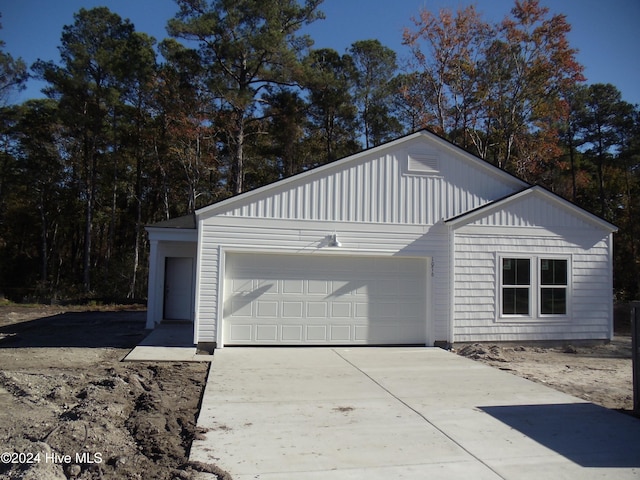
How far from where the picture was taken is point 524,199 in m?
11.5

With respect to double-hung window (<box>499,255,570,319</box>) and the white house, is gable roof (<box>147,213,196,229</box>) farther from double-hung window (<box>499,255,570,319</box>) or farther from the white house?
double-hung window (<box>499,255,570,319</box>)

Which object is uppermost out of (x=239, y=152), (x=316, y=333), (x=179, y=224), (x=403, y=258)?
(x=239, y=152)

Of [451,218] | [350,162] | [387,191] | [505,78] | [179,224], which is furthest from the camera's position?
[505,78]

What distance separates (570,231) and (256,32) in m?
18.6

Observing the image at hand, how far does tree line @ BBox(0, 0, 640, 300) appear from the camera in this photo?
2406cm

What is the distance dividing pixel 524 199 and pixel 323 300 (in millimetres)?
5259

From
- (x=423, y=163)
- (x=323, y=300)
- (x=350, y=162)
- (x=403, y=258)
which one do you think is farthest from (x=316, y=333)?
(x=423, y=163)

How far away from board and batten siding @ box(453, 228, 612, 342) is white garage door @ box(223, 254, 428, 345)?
38.5 inches

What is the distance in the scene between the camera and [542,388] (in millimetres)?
7477

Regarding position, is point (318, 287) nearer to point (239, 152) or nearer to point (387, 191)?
point (387, 191)

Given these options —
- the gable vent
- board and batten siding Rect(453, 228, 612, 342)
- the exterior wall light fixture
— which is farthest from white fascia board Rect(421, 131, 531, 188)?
the exterior wall light fixture

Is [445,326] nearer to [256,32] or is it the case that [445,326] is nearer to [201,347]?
[201,347]

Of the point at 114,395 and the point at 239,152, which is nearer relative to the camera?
the point at 114,395

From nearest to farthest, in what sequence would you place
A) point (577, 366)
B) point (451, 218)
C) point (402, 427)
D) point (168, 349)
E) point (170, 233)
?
point (402, 427) → point (577, 366) → point (168, 349) → point (451, 218) → point (170, 233)
